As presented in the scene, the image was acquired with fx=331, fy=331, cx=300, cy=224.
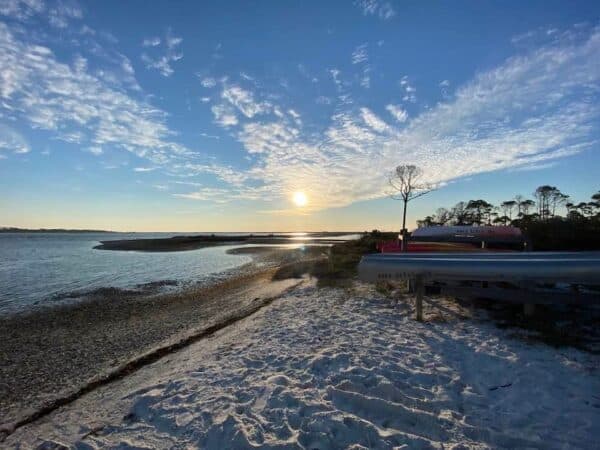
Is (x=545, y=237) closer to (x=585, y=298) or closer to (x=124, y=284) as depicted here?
(x=585, y=298)

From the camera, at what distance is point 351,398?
3.97 m

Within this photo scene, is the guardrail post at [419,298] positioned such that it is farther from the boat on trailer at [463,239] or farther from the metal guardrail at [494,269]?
the boat on trailer at [463,239]

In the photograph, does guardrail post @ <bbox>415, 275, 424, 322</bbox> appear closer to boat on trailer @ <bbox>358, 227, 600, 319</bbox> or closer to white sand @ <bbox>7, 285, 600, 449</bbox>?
boat on trailer @ <bbox>358, 227, 600, 319</bbox>

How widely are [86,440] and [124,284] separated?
14.5 m

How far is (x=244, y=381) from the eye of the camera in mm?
4625

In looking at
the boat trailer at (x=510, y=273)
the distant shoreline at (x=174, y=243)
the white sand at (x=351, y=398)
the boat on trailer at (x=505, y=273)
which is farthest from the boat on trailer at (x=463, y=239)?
the distant shoreline at (x=174, y=243)

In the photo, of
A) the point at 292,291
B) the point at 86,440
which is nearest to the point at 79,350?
the point at 86,440

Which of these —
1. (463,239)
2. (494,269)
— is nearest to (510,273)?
(494,269)

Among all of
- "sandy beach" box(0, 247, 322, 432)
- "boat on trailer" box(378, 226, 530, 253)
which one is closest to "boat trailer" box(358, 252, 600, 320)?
"sandy beach" box(0, 247, 322, 432)

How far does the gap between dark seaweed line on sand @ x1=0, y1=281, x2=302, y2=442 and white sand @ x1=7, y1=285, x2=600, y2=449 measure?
194 millimetres

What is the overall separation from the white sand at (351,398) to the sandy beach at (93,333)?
36.9 inches

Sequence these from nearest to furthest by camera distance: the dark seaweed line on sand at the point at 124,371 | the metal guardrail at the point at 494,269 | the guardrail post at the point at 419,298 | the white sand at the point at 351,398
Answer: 1. the white sand at the point at 351,398
2. the dark seaweed line on sand at the point at 124,371
3. the metal guardrail at the point at 494,269
4. the guardrail post at the point at 419,298

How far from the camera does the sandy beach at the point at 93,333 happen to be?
5371 mm

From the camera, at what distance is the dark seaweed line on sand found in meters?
4.29
